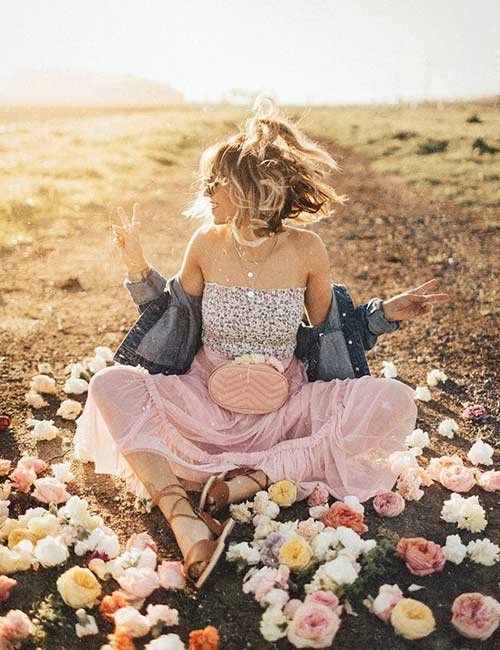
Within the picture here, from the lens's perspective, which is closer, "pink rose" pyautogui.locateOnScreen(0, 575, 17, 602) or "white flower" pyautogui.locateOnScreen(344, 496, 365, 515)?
"pink rose" pyautogui.locateOnScreen(0, 575, 17, 602)

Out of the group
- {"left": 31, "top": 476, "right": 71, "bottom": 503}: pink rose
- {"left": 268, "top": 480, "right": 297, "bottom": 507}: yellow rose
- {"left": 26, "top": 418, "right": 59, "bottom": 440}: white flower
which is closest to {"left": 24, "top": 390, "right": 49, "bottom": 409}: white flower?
{"left": 26, "top": 418, "right": 59, "bottom": 440}: white flower

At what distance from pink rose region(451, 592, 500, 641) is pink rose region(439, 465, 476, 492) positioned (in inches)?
42.5

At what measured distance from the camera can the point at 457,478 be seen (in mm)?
3906

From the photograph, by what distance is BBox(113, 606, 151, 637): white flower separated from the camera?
2811mm

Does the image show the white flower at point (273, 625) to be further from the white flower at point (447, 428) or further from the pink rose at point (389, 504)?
the white flower at point (447, 428)

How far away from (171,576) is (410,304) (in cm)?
192

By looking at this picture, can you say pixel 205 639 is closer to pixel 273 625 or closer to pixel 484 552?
pixel 273 625

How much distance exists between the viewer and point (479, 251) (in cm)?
902

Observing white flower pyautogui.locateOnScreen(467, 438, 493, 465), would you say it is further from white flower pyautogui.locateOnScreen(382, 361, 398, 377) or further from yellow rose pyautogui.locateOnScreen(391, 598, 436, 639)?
yellow rose pyautogui.locateOnScreen(391, 598, 436, 639)

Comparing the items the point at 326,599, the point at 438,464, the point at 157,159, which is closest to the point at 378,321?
the point at 438,464

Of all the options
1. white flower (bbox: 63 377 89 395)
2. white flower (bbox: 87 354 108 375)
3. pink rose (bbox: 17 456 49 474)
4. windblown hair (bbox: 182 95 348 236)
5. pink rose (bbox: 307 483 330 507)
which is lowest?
pink rose (bbox: 307 483 330 507)

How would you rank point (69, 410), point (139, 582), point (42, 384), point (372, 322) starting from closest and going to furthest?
1. point (139, 582)
2. point (372, 322)
3. point (69, 410)
4. point (42, 384)

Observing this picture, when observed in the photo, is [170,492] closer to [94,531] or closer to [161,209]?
[94,531]

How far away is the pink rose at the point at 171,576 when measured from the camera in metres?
3.11
